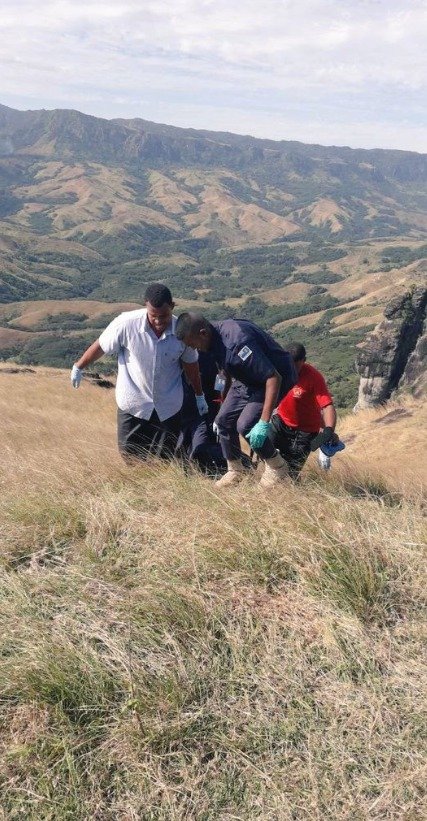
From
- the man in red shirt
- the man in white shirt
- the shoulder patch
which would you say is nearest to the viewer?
the shoulder patch

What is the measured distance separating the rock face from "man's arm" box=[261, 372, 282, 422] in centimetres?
3061

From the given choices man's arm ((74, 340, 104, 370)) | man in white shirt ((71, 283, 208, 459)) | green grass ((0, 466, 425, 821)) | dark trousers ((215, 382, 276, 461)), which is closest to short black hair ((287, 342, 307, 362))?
dark trousers ((215, 382, 276, 461))

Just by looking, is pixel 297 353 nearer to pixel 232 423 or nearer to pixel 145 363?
pixel 232 423

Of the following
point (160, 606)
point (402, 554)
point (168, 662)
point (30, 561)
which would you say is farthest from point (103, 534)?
point (402, 554)

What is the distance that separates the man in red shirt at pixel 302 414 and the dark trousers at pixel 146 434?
1045 millimetres

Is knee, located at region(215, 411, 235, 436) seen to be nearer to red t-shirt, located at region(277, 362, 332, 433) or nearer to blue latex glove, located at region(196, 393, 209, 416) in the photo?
blue latex glove, located at region(196, 393, 209, 416)

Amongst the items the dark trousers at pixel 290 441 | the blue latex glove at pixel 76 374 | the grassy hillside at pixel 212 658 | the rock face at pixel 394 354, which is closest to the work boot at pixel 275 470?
the grassy hillside at pixel 212 658

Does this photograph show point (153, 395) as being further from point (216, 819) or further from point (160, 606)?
point (216, 819)

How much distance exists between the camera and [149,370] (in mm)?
5352

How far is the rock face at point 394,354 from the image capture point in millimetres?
35531

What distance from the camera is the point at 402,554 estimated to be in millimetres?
3275

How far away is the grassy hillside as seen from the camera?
214 centimetres

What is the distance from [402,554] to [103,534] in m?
1.75

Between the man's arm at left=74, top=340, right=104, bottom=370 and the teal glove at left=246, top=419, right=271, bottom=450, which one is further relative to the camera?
the man's arm at left=74, top=340, right=104, bottom=370
